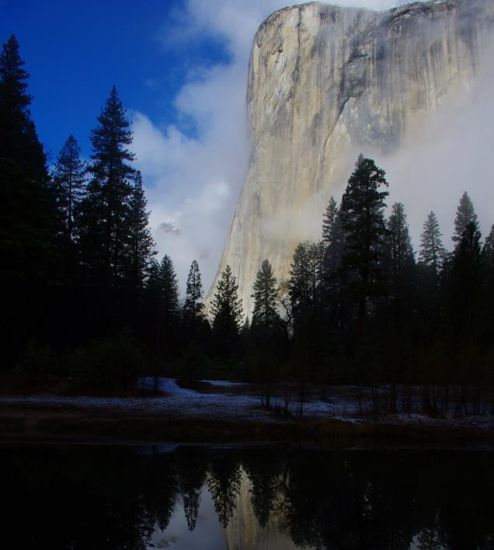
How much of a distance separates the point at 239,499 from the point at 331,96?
270ft

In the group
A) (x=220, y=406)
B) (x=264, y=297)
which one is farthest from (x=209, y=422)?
(x=264, y=297)

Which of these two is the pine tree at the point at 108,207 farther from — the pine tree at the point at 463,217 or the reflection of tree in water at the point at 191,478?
the pine tree at the point at 463,217

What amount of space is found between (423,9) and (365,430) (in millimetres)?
84735

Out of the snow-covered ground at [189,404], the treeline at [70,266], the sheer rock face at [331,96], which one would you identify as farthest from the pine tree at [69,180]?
the sheer rock face at [331,96]

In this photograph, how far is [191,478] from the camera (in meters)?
10.0

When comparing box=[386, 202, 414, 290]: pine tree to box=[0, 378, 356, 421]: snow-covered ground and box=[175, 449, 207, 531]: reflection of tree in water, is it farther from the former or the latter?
box=[175, 449, 207, 531]: reflection of tree in water

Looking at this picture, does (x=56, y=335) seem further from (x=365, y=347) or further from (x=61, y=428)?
(x=365, y=347)

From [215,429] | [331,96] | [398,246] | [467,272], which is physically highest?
[331,96]

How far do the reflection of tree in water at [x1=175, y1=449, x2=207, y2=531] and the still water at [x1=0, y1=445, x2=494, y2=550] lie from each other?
0.02 m

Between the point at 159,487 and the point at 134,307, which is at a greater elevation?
the point at 134,307

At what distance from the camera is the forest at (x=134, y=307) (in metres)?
17.9

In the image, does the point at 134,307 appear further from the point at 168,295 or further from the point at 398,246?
the point at 398,246

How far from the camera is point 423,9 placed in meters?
83.3

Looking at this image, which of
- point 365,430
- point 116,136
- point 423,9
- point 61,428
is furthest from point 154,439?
point 423,9
